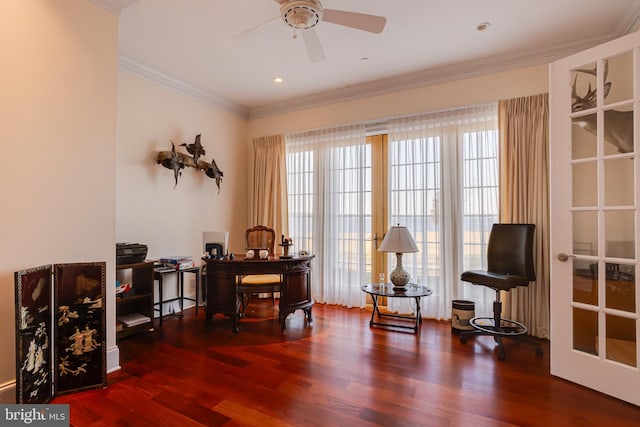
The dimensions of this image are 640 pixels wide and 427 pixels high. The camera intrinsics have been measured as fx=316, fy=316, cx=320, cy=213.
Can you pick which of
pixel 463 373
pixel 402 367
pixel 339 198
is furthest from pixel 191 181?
pixel 463 373

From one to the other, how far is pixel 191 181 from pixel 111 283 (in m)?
2.11

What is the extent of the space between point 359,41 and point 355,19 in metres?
1.12

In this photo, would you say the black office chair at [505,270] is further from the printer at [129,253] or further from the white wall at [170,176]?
the white wall at [170,176]

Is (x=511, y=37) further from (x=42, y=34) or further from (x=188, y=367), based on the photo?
(x=188, y=367)

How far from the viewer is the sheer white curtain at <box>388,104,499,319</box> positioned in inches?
143

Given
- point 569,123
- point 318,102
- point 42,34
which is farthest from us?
point 318,102

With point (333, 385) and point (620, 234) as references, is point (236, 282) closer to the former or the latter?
point (333, 385)

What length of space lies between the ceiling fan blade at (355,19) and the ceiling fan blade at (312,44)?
0.48ft

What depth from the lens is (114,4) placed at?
249cm

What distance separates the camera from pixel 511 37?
3.11m

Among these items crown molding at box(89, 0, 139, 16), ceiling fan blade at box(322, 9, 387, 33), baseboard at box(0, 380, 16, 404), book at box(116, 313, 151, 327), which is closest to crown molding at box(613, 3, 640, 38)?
ceiling fan blade at box(322, 9, 387, 33)

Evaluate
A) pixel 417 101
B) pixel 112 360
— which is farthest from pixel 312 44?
pixel 112 360

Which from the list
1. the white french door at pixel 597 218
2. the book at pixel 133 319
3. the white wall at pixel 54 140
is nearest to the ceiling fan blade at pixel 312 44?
the white wall at pixel 54 140

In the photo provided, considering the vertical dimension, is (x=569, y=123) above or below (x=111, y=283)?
above
